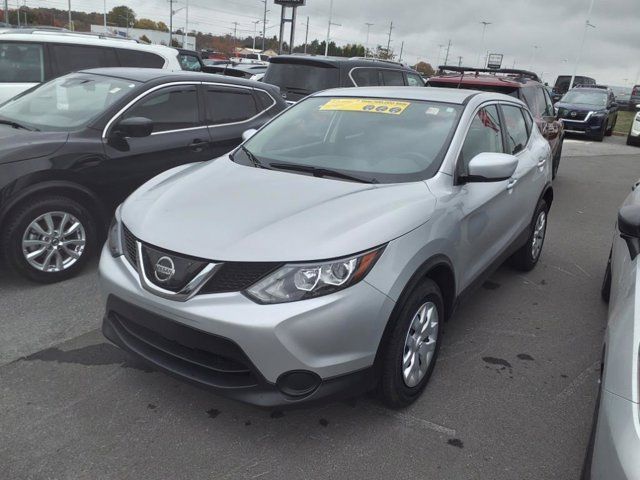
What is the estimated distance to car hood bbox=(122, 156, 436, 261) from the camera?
2.38 meters

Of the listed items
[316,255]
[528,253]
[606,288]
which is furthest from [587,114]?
[316,255]

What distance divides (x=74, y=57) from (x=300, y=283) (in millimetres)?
6753

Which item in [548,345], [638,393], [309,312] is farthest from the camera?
[548,345]

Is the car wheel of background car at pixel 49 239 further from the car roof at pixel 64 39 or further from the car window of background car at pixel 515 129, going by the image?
the car roof at pixel 64 39

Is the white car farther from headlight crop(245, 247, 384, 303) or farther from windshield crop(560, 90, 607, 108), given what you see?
windshield crop(560, 90, 607, 108)

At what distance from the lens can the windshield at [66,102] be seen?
4.59 meters

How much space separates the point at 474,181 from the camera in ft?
10.5

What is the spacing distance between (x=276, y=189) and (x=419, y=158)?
91 cm

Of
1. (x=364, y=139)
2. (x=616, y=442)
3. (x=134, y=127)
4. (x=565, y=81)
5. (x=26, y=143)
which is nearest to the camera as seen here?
(x=616, y=442)

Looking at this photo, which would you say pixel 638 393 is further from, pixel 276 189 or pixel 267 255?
pixel 276 189

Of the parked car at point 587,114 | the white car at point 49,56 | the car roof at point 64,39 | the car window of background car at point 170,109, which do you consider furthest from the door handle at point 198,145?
the parked car at point 587,114

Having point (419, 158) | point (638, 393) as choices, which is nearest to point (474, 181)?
point (419, 158)

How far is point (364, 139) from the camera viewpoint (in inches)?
137

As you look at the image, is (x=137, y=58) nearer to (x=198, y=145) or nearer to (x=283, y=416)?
(x=198, y=145)
